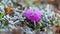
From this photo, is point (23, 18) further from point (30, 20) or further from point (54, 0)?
point (54, 0)

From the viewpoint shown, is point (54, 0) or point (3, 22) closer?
point (3, 22)

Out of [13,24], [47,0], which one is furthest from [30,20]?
[47,0]

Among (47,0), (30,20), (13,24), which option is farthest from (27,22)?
(47,0)

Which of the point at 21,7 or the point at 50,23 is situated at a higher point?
the point at 21,7

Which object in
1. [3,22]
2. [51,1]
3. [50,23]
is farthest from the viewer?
[51,1]

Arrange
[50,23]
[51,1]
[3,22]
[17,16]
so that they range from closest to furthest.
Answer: [3,22]
[17,16]
[50,23]
[51,1]

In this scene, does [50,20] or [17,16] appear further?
[50,20]

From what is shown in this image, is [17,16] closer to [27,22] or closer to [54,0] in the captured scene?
[27,22]

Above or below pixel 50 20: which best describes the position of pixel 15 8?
above
